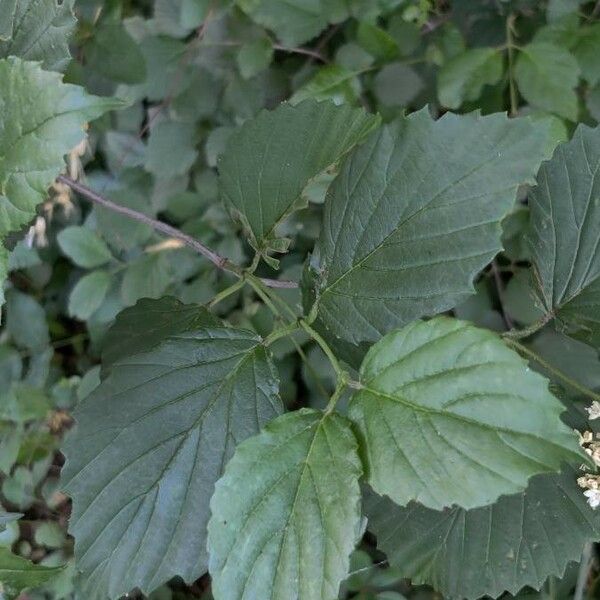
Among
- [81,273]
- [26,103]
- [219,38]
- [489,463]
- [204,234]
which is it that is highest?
[26,103]

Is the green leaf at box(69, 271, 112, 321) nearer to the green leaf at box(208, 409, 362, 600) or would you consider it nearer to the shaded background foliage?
the shaded background foliage

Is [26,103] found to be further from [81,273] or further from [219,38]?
[81,273]

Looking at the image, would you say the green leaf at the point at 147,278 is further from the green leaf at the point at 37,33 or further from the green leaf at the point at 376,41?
the green leaf at the point at 37,33

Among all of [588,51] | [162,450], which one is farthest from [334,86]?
[162,450]

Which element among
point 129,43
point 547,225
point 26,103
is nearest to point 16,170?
point 26,103

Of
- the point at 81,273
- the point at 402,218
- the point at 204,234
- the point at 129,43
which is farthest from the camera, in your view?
the point at 81,273

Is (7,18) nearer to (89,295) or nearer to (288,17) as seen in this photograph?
(288,17)

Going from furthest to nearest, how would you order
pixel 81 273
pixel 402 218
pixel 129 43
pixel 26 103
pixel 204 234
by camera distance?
pixel 81 273 → pixel 204 234 → pixel 129 43 → pixel 402 218 → pixel 26 103
